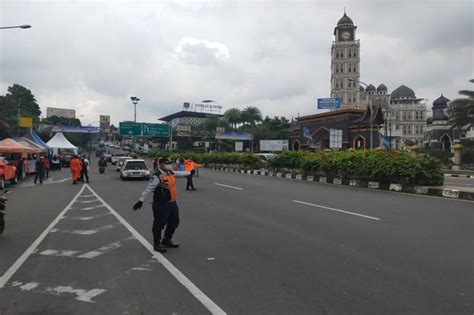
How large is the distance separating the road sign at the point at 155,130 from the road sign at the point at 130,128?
3.04 ft

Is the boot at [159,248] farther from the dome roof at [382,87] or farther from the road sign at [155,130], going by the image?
the dome roof at [382,87]

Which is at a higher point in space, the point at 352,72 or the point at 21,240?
the point at 352,72

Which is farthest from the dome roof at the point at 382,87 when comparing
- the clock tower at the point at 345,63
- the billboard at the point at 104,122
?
the billboard at the point at 104,122

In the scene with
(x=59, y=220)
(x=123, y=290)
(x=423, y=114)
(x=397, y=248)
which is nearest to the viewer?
(x=123, y=290)

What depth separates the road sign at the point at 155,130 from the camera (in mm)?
60375

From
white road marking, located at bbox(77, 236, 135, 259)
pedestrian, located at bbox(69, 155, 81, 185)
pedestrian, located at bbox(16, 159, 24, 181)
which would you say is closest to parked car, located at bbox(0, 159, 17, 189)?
pedestrian, located at bbox(16, 159, 24, 181)

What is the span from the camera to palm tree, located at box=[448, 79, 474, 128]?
41.3m

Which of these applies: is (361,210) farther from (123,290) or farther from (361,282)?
(123,290)

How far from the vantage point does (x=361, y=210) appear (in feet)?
37.8

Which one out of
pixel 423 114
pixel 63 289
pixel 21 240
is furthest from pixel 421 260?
pixel 423 114

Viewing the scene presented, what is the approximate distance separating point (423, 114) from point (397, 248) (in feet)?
498

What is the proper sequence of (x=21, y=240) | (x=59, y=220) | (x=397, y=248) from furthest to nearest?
(x=59, y=220)
(x=21, y=240)
(x=397, y=248)

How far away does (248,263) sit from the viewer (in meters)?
6.26

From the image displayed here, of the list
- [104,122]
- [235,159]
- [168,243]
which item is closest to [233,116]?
[104,122]
